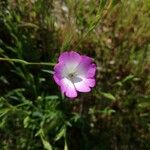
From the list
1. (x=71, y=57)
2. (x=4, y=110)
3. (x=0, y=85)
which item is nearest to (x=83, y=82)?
(x=71, y=57)

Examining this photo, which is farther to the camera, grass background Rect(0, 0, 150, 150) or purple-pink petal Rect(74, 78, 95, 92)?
grass background Rect(0, 0, 150, 150)

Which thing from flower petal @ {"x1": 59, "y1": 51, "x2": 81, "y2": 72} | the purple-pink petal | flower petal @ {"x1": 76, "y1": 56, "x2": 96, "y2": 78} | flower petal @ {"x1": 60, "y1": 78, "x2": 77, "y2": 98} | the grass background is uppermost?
the grass background

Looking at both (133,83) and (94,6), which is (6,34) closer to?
(94,6)

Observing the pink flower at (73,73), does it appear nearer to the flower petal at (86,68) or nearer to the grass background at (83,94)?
the flower petal at (86,68)

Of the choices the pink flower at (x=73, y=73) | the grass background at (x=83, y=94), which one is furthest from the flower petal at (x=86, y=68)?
the grass background at (x=83, y=94)

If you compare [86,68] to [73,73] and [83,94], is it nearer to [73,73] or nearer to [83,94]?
[73,73]

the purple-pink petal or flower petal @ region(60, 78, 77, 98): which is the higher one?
the purple-pink petal

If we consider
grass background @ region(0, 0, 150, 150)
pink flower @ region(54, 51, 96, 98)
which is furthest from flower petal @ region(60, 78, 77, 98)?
grass background @ region(0, 0, 150, 150)

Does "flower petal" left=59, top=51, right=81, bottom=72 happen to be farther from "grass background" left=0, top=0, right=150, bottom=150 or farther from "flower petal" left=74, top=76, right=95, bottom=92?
"grass background" left=0, top=0, right=150, bottom=150
